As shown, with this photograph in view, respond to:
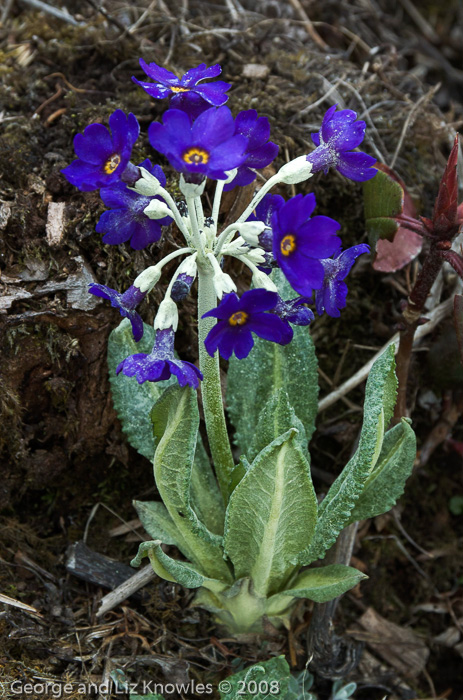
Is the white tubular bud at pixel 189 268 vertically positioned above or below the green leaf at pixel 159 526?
above

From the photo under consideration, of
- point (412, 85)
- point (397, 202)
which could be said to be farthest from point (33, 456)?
point (412, 85)

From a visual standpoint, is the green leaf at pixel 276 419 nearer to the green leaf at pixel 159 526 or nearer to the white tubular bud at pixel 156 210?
the green leaf at pixel 159 526

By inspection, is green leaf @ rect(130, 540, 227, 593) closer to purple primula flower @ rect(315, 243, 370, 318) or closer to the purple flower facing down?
the purple flower facing down

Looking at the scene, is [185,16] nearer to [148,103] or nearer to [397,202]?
[148,103]

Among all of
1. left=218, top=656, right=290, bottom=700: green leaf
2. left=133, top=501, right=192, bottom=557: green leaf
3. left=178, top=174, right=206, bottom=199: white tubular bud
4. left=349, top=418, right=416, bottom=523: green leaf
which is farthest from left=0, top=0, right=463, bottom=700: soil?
left=178, top=174, right=206, bottom=199: white tubular bud

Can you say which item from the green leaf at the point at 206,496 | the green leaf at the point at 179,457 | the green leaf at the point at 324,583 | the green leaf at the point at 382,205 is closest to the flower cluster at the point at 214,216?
the green leaf at the point at 179,457

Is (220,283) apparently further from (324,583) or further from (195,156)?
(324,583)

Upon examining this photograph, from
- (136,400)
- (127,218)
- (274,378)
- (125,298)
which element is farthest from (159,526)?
(127,218)
